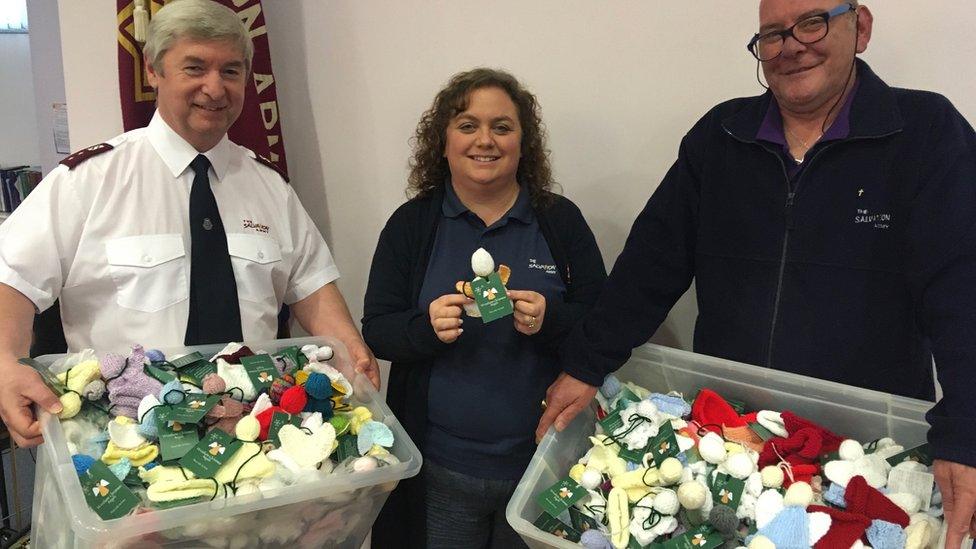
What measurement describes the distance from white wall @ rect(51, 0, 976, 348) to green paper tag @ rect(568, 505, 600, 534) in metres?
0.85

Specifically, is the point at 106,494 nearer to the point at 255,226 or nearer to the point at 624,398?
the point at 255,226

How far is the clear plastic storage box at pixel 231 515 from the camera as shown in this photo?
2.75ft

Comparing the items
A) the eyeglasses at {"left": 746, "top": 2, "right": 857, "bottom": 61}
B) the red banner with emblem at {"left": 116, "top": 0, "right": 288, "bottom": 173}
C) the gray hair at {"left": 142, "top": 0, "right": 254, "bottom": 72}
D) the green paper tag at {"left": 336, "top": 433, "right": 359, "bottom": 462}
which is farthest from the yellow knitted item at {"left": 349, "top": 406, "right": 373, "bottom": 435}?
the red banner with emblem at {"left": 116, "top": 0, "right": 288, "bottom": 173}

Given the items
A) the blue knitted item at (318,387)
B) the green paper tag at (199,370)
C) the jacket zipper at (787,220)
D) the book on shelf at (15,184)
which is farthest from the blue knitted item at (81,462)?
the book on shelf at (15,184)

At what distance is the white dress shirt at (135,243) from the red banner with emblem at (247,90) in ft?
1.57

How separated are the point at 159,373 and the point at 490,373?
2.06 ft

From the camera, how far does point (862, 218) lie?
1104 mm

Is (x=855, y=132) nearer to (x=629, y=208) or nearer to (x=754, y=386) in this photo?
(x=754, y=386)

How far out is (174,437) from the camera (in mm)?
973

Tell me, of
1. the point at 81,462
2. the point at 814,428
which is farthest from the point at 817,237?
the point at 81,462

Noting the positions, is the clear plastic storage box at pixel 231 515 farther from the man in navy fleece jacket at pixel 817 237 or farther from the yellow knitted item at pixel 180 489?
the man in navy fleece jacket at pixel 817 237

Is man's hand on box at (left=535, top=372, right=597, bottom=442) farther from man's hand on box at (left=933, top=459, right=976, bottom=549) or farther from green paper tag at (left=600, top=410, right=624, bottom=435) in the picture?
man's hand on box at (left=933, top=459, right=976, bottom=549)

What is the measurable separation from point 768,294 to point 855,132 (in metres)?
0.31

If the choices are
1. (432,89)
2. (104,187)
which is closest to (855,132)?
(432,89)
